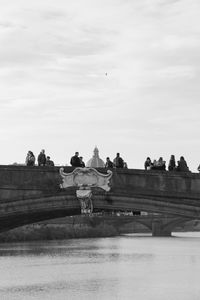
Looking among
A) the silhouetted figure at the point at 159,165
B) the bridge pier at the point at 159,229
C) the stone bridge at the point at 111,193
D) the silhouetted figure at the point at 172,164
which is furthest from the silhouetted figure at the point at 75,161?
the bridge pier at the point at 159,229

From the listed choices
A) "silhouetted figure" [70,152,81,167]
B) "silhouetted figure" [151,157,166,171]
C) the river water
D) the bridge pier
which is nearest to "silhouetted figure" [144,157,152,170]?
"silhouetted figure" [151,157,166,171]

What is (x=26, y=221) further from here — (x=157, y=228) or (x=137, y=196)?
(x=157, y=228)

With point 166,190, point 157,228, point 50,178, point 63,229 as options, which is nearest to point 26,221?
point 50,178

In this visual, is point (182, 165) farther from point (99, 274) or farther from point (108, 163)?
point (99, 274)

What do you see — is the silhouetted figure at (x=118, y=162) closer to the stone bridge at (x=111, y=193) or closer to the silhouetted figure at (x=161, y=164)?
the stone bridge at (x=111, y=193)

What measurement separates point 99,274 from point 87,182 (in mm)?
11639

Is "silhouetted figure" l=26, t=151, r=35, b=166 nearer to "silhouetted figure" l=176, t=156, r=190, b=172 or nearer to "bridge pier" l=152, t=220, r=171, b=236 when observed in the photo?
"silhouetted figure" l=176, t=156, r=190, b=172

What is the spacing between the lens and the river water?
118 feet

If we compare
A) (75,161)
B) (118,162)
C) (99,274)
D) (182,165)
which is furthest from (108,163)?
(99,274)

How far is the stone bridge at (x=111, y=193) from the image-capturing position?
33031mm

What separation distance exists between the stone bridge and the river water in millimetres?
3366

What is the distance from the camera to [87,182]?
33500mm

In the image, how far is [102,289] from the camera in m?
37.3

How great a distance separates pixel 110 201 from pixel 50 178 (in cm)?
240
